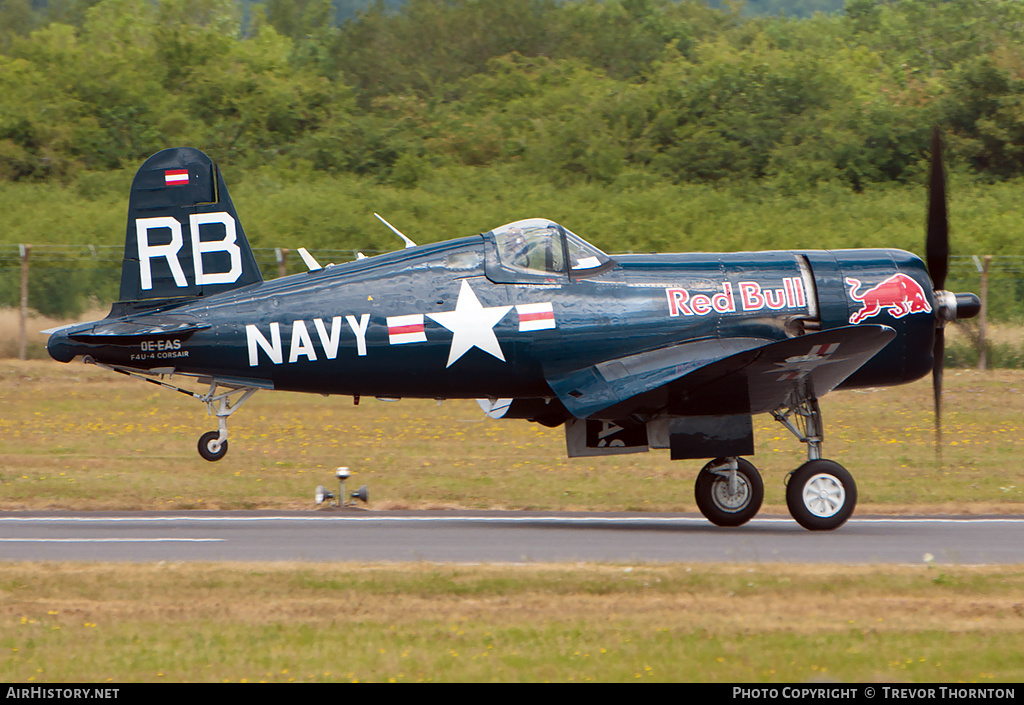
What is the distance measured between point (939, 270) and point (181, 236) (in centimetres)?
804

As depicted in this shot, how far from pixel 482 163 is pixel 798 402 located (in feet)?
90.5

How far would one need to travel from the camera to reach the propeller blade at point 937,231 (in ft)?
45.0

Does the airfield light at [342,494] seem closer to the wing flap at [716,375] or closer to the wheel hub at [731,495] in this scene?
the wing flap at [716,375]

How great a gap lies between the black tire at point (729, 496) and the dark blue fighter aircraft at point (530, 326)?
549mm

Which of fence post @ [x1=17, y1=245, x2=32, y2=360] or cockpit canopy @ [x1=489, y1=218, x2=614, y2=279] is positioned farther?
fence post @ [x1=17, y1=245, x2=32, y2=360]

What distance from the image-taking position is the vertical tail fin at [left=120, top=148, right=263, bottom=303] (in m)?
13.6

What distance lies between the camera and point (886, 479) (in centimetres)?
1744

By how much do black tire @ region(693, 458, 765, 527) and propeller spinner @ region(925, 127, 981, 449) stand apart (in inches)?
77.1

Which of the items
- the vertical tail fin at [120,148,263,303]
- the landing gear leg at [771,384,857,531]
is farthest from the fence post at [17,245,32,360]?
the landing gear leg at [771,384,857,531]

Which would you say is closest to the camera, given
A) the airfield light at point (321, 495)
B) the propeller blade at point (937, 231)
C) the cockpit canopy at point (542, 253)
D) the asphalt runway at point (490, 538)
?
the asphalt runway at point (490, 538)

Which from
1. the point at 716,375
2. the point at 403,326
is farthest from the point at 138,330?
the point at 716,375

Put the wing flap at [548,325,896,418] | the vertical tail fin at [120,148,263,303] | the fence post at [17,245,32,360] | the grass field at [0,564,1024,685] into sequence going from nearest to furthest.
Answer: the grass field at [0,564,1024,685], the wing flap at [548,325,896,418], the vertical tail fin at [120,148,263,303], the fence post at [17,245,32,360]

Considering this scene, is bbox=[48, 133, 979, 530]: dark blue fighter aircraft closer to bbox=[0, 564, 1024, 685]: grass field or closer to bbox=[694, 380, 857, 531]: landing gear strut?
bbox=[694, 380, 857, 531]: landing gear strut

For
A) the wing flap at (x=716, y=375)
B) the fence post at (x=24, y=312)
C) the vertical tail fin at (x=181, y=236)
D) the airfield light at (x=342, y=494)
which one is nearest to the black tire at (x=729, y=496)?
the wing flap at (x=716, y=375)
